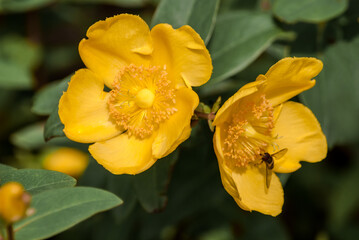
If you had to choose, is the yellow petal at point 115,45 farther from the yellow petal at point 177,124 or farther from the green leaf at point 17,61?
the green leaf at point 17,61

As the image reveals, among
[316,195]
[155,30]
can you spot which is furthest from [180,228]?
[155,30]

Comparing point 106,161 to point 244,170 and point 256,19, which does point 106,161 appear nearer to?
point 244,170

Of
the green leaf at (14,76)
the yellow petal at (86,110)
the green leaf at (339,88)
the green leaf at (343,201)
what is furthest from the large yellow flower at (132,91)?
the green leaf at (343,201)

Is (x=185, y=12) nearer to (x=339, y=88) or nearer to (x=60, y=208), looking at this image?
(x=339, y=88)

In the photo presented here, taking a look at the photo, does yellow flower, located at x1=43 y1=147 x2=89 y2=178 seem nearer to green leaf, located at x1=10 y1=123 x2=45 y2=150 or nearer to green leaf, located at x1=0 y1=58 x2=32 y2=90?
green leaf, located at x1=10 y1=123 x2=45 y2=150

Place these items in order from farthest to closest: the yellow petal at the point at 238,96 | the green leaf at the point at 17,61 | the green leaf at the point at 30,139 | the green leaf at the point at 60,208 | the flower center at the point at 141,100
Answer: the green leaf at the point at 17,61
the green leaf at the point at 30,139
the flower center at the point at 141,100
the yellow petal at the point at 238,96
the green leaf at the point at 60,208

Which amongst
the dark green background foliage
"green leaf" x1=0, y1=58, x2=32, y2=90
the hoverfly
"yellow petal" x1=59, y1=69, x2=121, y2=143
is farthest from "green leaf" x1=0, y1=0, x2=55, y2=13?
the hoverfly
